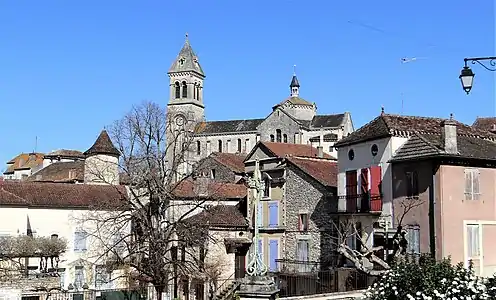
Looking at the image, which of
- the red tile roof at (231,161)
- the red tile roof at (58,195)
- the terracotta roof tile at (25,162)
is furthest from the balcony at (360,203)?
the terracotta roof tile at (25,162)

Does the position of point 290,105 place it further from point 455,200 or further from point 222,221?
point 455,200

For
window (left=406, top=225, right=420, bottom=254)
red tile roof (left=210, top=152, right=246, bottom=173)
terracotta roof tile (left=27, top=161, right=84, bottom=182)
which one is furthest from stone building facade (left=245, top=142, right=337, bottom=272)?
terracotta roof tile (left=27, top=161, right=84, bottom=182)

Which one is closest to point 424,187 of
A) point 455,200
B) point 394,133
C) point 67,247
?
point 455,200

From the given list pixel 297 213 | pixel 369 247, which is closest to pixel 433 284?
pixel 369 247

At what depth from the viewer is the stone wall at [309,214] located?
106 ft

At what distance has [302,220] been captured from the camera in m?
33.8

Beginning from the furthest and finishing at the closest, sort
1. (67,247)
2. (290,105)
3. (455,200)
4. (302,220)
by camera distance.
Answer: (290,105) < (67,247) < (302,220) < (455,200)

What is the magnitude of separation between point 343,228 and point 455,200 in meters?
6.40

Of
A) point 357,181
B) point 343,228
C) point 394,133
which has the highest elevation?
point 394,133

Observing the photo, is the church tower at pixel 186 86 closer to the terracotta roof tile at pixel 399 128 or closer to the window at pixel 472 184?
the terracotta roof tile at pixel 399 128

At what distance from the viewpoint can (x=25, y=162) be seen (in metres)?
90.6

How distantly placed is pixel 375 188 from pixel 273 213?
8.79 m

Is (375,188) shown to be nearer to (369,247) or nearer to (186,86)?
(369,247)

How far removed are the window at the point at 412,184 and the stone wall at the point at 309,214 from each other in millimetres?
6121
